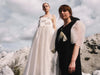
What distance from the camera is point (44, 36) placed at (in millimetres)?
4062

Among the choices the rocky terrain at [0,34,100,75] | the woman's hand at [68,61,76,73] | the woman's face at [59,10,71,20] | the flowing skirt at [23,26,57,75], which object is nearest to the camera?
the woman's hand at [68,61,76,73]

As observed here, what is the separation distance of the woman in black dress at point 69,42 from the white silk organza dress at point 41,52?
1.52 meters

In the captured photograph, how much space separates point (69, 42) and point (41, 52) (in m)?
1.99

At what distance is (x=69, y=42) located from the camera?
1.94 m

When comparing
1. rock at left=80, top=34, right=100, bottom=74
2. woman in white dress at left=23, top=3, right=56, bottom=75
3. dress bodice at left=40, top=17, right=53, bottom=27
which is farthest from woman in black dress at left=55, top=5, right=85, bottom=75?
rock at left=80, top=34, right=100, bottom=74

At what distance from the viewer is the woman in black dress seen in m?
1.86

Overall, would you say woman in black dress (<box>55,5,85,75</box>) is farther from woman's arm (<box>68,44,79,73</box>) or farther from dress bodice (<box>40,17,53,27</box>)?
dress bodice (<box>40,17,53,27</box>)

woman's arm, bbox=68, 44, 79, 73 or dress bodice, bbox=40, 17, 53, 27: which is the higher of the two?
dress bodice, bbox=40, 17, 53, 27

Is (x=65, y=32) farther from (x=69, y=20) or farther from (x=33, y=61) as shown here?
(x=33, y=61)

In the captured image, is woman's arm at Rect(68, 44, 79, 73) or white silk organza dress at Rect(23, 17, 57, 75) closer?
woman's arm at Rect(68, 44, 79, 73)

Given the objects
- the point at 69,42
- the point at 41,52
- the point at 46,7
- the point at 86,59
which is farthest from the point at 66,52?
the point at 86,59

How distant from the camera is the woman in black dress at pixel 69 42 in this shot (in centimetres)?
186

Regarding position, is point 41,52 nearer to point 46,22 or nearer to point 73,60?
point 46,22

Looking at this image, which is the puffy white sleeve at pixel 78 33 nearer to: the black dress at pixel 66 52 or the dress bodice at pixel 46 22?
the black dress at pixel 66 52
